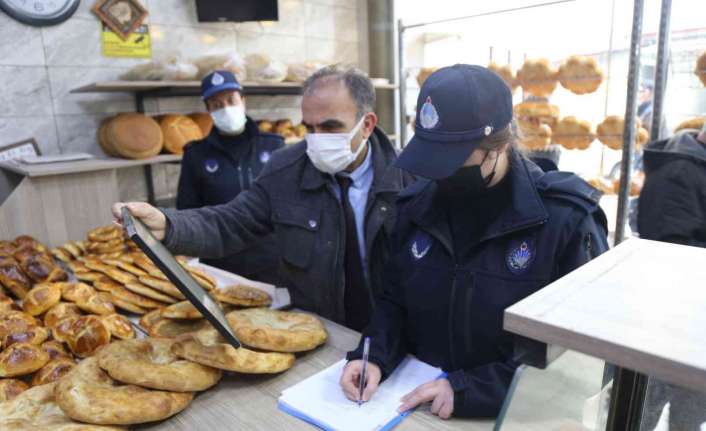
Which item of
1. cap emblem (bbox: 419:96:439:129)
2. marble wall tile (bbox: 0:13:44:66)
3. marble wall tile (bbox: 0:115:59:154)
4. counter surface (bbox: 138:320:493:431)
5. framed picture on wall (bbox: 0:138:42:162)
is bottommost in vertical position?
counter surface (bbox: 138:320:493:431)

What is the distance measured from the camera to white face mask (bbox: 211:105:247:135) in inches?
124

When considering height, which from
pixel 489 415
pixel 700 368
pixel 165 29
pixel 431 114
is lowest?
pixel 489 415

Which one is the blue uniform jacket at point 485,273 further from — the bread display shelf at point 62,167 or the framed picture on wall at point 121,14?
the framed picture on wall at point 121,14

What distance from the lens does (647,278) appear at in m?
0.65

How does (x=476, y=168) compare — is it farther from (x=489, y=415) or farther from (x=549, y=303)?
(x=549, y=303)

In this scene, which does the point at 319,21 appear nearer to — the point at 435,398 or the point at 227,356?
the point at 227,356

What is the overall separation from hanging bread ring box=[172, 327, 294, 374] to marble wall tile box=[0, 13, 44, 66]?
9.92 ft

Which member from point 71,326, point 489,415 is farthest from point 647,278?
point 71,326

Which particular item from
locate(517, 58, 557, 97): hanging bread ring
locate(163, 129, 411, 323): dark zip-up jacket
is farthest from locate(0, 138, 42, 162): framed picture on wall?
locate(517, 58, 557, 97): hanging bread ring

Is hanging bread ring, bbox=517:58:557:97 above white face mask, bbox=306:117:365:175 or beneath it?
above

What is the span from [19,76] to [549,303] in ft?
12.9

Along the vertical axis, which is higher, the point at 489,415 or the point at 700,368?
the point at 700,368

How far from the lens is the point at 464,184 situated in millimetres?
1329

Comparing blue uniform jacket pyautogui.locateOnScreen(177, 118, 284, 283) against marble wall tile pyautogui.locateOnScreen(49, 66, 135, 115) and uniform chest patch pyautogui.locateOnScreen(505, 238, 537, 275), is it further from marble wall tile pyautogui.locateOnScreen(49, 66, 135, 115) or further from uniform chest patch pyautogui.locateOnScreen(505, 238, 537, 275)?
uniform chest patch pyautogui.locateOnScreen(505, 238, 537, 275)
